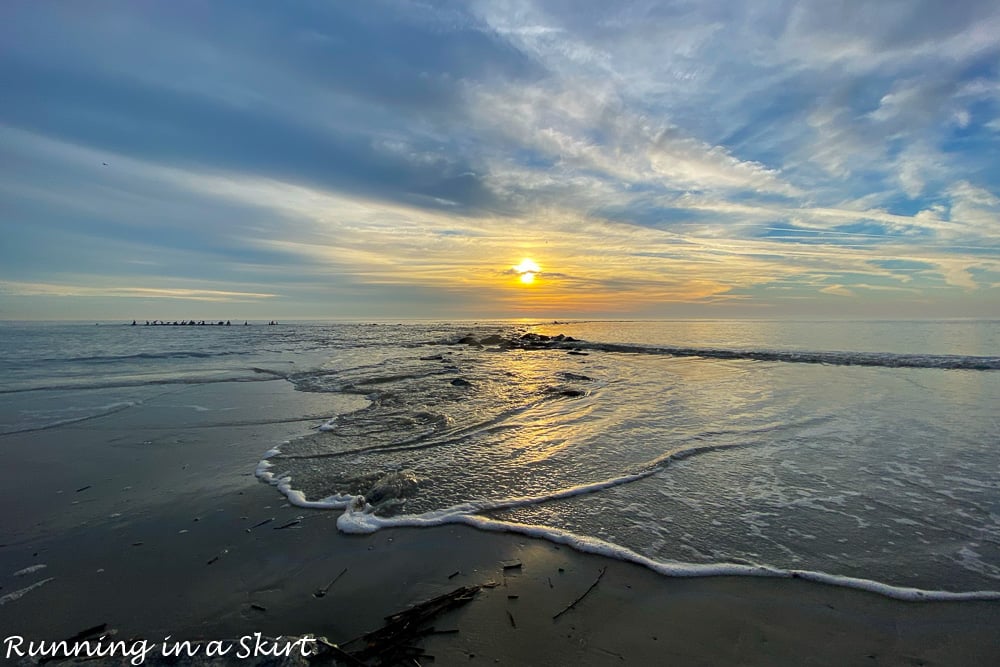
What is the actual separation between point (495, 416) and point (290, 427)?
16.0 ft

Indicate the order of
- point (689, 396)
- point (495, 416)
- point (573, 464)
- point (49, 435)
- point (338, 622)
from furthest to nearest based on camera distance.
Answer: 1. point (689, 396)
2. point (495, 416)
3. point (49, 435)
4. point (573, 464)
5. point (338, 622)

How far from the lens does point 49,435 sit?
9258 millimetres

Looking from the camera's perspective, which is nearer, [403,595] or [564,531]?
[403,595]

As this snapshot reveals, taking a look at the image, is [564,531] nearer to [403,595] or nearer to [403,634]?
[403,595]

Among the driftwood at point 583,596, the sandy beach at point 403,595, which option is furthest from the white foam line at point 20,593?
the driftwood at point 583,596

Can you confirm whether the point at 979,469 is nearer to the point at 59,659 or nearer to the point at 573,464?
the point at 573,464

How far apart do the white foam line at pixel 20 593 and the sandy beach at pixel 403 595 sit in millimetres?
16

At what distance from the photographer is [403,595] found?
3.91 m

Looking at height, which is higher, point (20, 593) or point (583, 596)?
point (583, 596)

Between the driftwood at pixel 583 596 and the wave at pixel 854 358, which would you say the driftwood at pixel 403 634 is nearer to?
the driftwood at pixel 583 596

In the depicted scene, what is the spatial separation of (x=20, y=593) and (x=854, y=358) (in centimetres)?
3226

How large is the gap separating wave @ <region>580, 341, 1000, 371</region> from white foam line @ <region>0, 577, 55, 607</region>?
2934 centimetres

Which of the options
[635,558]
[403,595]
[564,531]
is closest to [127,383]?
[403,595]

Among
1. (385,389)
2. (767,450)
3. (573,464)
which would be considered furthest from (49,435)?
(767,450)
